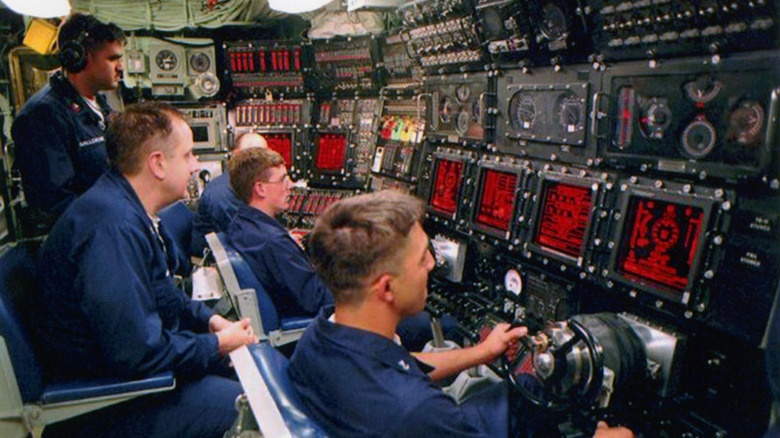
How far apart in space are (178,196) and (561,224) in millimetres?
1617

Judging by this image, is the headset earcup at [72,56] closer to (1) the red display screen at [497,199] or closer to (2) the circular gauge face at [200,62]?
(1) the red display screen at [497,199]

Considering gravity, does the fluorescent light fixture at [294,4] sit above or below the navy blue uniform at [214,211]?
above

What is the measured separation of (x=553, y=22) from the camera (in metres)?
2.43

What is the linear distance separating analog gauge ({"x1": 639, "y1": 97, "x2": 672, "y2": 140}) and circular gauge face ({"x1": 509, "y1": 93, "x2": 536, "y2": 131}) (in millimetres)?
645

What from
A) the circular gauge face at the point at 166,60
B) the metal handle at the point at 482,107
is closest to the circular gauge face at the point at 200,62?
the circular gauge face at the point at 166,60

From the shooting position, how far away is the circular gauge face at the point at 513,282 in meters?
2.81

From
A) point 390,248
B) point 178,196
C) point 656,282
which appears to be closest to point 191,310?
point 178,196

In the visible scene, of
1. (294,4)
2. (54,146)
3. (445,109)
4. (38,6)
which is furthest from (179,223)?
(445,109)

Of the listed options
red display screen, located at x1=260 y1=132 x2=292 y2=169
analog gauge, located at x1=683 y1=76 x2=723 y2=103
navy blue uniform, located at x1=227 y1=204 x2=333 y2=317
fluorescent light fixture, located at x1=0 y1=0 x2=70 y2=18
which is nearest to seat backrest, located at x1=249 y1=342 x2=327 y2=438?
navy blue uniform, located at x1=227 y1=204 x2=333 y2=317

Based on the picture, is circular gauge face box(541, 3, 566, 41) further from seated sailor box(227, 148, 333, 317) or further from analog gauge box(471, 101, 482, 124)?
seated sailor box(227, 148, 333, 317)

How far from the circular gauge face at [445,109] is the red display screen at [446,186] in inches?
10.0

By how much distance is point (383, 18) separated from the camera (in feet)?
15.1

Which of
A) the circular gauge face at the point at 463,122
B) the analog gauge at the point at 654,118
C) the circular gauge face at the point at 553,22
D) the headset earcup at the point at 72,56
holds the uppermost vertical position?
the circular gauge face at the point at 553,22

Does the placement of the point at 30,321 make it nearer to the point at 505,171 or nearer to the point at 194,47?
the point at 505,171
